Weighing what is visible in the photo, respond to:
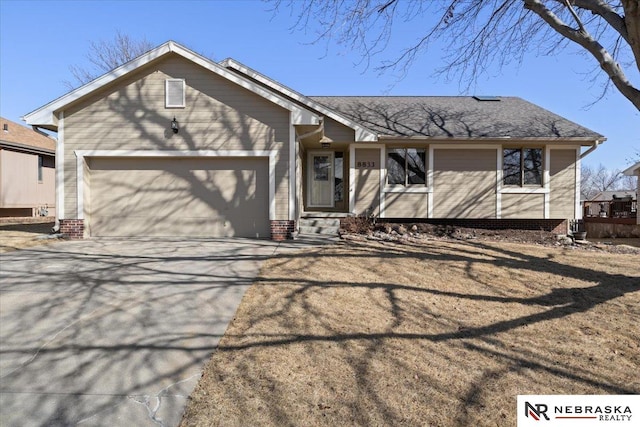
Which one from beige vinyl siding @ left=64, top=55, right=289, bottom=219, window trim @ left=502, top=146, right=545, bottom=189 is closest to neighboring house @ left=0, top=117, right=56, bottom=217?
Result: beige vinyl siding @ left=64, top=55, right=289, bottom=219

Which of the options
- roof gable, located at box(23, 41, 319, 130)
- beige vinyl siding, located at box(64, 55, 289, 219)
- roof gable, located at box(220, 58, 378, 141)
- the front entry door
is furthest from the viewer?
the front entry door

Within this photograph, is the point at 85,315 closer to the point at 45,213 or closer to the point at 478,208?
the point at 478,208

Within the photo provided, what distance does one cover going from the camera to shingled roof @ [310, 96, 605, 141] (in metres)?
12.6

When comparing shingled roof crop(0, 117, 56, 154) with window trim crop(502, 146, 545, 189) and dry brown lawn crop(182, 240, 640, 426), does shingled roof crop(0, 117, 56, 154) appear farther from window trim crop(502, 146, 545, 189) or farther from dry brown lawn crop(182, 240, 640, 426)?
window trim crop(502, 146, 545, 189)

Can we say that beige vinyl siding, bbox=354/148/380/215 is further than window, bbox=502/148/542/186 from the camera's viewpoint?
No

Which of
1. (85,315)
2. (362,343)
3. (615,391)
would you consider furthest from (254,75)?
(615,391)

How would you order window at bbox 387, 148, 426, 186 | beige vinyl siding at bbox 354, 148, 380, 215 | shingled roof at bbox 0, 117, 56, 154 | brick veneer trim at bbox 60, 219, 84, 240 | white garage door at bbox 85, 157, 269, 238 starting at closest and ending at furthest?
brick veneer trim at bbox 60, 219, 84, 240
white garage door at bbox 85, 157, 269, 238
beige vinyl siding at bbox 354, 148, 380, 215
window at bbox 387, 148, 426, 186
shingled roof at bbox 0, 117, 56, 154

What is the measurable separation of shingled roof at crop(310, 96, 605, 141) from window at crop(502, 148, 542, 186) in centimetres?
77

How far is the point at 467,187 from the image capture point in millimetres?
12914

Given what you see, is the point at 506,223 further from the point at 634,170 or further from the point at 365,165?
the point at 634,170

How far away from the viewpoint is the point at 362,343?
3.96 metres

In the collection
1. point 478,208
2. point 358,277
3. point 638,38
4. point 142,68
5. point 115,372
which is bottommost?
point 115,372

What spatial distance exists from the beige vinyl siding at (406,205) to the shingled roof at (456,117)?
205cm

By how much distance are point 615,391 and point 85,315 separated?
224 inches
